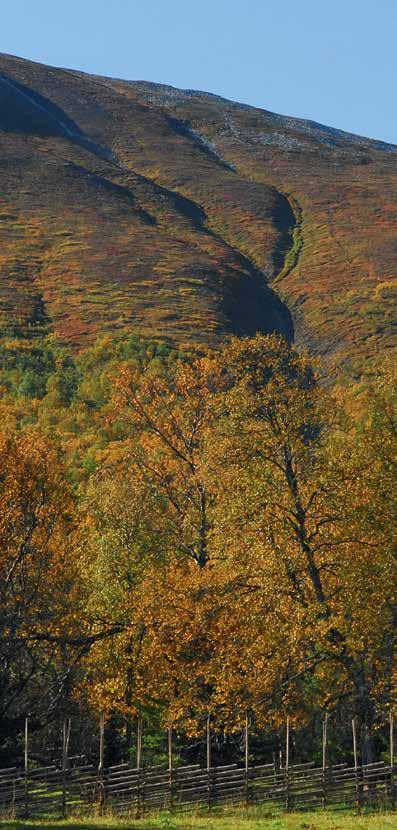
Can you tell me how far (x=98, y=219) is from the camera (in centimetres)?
17200

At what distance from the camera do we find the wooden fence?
3225cm

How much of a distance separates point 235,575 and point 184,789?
7.50 metres

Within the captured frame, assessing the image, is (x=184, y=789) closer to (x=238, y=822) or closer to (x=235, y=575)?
(x=238, y=822)

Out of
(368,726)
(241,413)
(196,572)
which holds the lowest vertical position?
(368,726)

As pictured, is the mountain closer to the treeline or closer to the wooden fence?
the treeline

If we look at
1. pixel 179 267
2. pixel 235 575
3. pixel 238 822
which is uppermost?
pixel 179 267

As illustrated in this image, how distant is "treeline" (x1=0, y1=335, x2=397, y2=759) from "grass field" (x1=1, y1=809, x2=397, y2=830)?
262cm

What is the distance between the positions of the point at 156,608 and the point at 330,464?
7296 mm

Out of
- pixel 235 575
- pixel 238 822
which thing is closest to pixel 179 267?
pixel 235 575

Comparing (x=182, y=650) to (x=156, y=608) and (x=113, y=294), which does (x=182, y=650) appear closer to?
(x=156, y=608)

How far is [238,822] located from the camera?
29.5 m

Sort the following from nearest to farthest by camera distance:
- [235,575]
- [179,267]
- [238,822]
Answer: [238,822] → [235,575] → [179,267]

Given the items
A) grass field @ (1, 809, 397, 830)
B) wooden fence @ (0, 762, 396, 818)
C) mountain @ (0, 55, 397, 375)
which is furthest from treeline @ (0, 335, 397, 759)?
mountain @ (0, 55, 397, 375)

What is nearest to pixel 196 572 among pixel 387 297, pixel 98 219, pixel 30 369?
pixel 30 369
